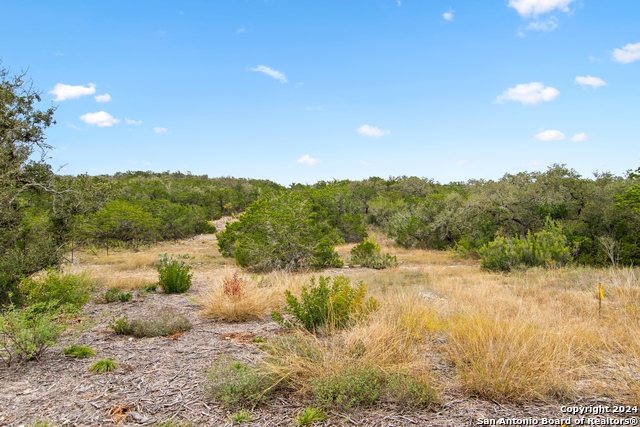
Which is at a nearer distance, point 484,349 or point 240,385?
point 240,385

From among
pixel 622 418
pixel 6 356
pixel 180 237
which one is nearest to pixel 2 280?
pixel 6 356

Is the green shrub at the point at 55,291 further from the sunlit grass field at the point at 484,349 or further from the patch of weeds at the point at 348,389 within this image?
the patch of weeds at the point at 348,389

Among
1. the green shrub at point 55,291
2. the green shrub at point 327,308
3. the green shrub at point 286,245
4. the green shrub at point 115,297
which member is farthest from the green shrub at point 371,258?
the green shrub at point 55,291

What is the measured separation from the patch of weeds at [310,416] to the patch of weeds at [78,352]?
3.01 meters

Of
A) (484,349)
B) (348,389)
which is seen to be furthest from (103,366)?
(484,349)

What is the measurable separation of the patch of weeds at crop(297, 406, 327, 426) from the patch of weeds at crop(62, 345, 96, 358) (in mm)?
3014

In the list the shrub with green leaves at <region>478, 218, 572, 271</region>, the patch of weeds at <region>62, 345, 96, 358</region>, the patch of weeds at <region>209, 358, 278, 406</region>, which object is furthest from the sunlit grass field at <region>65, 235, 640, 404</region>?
the shrub with green leaves at <region>478, 218, 572, 271</region>

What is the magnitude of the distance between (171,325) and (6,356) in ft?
6.42

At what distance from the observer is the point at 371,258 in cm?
1471

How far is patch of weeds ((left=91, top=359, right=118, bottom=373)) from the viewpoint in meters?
3.88

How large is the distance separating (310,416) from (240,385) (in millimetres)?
749

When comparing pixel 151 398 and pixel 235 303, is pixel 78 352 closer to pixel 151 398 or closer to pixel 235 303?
pixel 151 398

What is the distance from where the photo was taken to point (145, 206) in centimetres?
2642

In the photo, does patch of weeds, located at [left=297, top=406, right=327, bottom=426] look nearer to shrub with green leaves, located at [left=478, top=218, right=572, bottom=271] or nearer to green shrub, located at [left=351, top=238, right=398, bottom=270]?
shrub with green leaves, located at [left=478, top=218, right=572, bottom=271]
